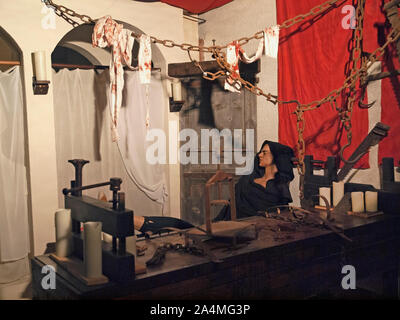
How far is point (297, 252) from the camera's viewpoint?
3.40 m

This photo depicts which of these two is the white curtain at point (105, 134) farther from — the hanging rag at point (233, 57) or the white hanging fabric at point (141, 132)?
the hanging rag at point (233, 57)

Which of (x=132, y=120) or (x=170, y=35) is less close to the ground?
(x=170, y=35)

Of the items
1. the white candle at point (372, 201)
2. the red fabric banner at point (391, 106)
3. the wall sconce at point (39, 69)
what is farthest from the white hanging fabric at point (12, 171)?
the red fabric banner at point (391, 106)

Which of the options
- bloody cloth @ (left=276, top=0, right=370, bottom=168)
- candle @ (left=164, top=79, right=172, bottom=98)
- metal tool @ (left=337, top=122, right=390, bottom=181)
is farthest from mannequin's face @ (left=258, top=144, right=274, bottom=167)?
candle @ (left=164, top=79, right=172, bottom=98)

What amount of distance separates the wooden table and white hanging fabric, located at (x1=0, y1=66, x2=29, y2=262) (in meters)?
2.87

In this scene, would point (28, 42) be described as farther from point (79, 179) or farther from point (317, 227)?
point (317, 227)

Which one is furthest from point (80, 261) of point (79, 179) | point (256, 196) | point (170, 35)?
point (170, 35)

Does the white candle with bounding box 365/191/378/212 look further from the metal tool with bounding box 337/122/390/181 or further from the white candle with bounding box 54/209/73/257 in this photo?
the white candle with bounding box 54/209/73/257

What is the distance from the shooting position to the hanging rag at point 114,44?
4.80 metres

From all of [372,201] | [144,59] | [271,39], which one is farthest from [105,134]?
[372,201]

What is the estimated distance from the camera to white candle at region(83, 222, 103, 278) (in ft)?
8.45

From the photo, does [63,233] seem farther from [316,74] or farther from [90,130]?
[316,74]

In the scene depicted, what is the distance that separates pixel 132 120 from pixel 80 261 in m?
4.11

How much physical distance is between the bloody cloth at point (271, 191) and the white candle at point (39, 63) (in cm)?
286
